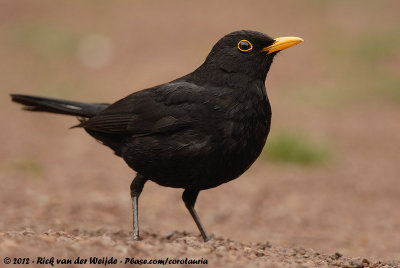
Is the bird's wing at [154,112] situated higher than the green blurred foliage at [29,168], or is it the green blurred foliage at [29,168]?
the bird's wing at [154,112]

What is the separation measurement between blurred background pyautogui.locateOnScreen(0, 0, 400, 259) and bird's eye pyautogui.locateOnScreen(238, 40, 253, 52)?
2.17m

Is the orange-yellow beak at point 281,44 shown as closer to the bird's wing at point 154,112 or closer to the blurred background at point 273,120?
the bird's wing at point 154,112

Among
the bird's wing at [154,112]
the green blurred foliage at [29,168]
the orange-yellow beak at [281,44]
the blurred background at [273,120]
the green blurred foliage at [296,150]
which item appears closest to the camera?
the bird's wing at [154,112]

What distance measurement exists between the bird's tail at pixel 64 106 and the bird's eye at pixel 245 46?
5.34 ft

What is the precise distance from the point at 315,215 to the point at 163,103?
3.14m

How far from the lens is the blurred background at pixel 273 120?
7.09 m

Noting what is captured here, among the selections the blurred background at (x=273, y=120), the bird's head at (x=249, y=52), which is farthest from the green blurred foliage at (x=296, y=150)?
the bird's head at (x=249, y=52)

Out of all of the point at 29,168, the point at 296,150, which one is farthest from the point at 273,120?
the point at 29,168

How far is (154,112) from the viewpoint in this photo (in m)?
5.06

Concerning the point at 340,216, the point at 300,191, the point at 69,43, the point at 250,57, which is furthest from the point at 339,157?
the point at 69,43

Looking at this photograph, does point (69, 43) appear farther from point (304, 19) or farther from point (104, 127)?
point (104, 127)

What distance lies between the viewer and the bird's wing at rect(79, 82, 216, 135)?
4770mm

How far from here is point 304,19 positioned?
1797 centimetres

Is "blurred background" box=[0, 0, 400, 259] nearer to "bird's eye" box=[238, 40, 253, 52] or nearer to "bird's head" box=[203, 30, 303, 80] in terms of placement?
"bird's head" box=[203, 30, 303, 80]
